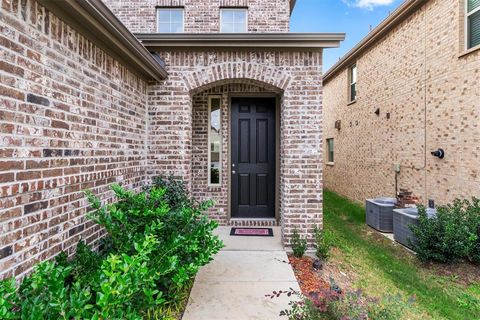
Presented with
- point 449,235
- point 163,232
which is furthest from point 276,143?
point 163,232

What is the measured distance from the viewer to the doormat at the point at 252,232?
4.98 meters

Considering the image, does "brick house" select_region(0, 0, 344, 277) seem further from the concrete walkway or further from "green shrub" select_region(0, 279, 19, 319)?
the concrete walkway

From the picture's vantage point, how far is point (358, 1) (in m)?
16.9

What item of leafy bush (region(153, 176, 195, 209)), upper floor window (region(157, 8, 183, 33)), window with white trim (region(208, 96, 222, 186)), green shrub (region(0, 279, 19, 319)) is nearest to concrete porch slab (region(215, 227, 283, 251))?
leafy bush (region(153, 176, 195, 209))

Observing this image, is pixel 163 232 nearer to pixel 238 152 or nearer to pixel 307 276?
pixel 307 276

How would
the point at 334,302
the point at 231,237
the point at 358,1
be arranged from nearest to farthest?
1. the point at 334,302
2. the point at 231,237
3. the point at 358,1

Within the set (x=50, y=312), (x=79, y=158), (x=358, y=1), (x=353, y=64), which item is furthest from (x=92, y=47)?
(x=358, y=1)

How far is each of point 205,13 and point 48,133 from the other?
5775 mm

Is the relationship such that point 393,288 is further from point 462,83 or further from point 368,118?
point 368,118

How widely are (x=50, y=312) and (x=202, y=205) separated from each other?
1.75 metres

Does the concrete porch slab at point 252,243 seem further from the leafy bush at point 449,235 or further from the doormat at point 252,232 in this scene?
the leafy bush at point 449,235

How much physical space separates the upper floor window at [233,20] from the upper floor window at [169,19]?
3.47 feet

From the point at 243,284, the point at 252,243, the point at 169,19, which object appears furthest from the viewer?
the point at 169,19

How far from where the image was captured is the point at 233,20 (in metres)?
6.81
